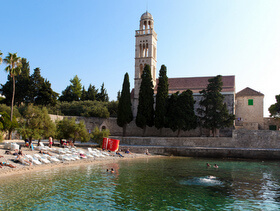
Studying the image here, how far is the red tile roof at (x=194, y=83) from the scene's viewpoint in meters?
36.1

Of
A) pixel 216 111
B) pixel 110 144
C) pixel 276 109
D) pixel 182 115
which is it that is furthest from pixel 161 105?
pixel 276 109

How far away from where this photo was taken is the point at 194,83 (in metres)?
38.1

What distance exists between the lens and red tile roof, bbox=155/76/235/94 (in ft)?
118

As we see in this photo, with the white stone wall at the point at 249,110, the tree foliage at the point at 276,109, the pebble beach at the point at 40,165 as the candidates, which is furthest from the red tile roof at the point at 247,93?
the pebble beach at the point at 40,165

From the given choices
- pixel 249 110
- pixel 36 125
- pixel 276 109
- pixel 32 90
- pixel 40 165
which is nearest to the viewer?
pixel 40 165

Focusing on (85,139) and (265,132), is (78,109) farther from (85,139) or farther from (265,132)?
(265,132)

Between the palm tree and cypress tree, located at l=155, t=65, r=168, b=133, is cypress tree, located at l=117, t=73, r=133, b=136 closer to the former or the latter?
cypress tree, located at l=155, t=65, r=168, b=133

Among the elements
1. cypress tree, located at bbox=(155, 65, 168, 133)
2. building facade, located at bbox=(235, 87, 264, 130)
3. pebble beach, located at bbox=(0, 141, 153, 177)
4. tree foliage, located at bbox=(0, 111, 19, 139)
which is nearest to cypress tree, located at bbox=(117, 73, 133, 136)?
cypress tree, located at bbox=(155, 65, 168, 133)

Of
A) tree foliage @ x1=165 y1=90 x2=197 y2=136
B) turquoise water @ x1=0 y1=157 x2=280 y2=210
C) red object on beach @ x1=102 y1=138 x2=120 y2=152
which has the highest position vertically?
tree foliage @ x1=165 y1=90 x2=197 y2=136

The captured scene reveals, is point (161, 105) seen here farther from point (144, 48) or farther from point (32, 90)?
point (32, 90)

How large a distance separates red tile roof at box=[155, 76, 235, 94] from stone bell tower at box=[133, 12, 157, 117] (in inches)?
143

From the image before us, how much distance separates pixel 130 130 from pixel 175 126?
330 inches

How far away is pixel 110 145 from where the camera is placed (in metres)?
25.7

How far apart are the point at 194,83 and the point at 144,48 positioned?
9.41 meters
